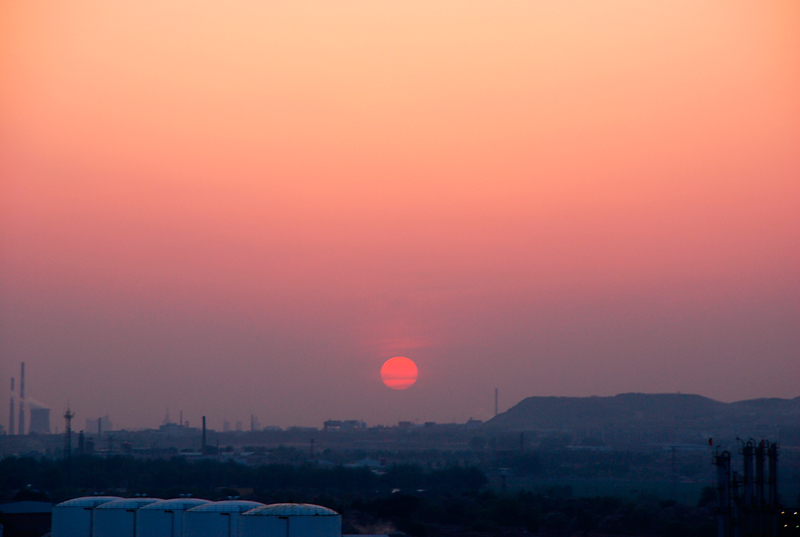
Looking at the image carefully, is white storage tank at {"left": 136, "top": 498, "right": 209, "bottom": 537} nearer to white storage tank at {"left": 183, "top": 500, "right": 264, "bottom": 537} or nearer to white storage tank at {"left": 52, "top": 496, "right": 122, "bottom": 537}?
white storage tank at {"left": 183, "top": 500, "right": 264, "bottom": 537}

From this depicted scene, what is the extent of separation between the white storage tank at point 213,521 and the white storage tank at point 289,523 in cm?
362

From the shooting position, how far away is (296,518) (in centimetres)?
3431

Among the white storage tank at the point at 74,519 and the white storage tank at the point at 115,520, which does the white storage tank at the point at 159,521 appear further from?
the white storage tank at the point at 74,519

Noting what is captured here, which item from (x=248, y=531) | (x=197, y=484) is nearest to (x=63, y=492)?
(x=197, y=484)

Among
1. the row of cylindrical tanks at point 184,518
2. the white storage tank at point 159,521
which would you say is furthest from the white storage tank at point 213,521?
the white storage tank at point 159,521

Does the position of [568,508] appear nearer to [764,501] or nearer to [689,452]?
[764,501]

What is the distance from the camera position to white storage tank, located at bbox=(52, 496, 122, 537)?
137 ft

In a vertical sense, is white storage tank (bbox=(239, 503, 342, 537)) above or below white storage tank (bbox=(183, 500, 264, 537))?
above

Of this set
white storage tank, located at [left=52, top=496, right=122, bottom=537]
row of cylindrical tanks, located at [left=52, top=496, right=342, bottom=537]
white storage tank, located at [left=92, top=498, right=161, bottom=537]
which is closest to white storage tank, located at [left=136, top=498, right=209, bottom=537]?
row of cylindrical tanks, located at [left=52, top=496, right=342, bottom=537]

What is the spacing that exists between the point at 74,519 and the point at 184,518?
6.16 meters

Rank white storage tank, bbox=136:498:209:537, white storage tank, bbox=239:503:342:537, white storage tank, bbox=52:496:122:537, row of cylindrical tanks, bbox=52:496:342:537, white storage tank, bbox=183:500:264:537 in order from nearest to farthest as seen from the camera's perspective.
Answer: white storage tank, bbox=239:503:342:537 < row of cylindrical tanks, bbox=52:496:342:537 < white storage tank, bbox=183:500:264:537 < white storage tank, bbox=136:498:209:537 < white storage tank, bbox=52:496:122:537

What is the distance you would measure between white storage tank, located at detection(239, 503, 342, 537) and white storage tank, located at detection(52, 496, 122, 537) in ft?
34.7

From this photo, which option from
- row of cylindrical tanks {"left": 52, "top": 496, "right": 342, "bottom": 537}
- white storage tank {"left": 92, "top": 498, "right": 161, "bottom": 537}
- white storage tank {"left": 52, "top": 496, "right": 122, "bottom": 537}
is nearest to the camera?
row of cylindrical tanks {"left": 52, "top": 496, "right": 342, "bottom": 537}

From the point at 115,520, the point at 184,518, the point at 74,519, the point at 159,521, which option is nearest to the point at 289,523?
the point at 184,518
